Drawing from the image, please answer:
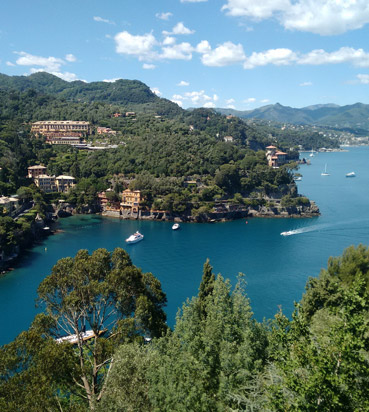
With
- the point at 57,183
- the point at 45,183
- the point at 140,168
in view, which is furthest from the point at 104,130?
the point at 45,183

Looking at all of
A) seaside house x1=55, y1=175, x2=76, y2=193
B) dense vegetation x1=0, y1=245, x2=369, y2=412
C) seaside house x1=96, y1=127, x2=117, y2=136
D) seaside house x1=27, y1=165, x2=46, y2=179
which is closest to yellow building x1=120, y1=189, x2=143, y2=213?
seaside house x1=55, y1=175, x2=76, y2=193

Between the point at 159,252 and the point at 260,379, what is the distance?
30.5 meters

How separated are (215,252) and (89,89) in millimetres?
148250

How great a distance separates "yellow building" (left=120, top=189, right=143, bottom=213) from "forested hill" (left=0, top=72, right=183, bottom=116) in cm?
8779

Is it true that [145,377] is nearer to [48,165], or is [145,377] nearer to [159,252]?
[159,252]

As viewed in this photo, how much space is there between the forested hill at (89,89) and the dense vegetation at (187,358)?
128930 mm

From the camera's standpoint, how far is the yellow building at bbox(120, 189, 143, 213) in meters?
54.7

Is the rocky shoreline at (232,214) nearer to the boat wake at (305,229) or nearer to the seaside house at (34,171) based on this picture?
the boat wake at (305,229)

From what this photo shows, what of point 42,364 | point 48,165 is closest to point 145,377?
point 42,364

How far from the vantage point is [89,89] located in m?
167

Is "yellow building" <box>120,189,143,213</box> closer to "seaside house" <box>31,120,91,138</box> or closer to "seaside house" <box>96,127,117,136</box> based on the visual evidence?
"seaside house" <box>96,127,117,136</box>

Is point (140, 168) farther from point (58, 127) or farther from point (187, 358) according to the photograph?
point (187, 358)

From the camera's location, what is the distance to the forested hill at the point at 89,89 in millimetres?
150000

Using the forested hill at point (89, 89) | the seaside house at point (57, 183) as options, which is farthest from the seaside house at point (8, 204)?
the forested hill at point (89, 89)
